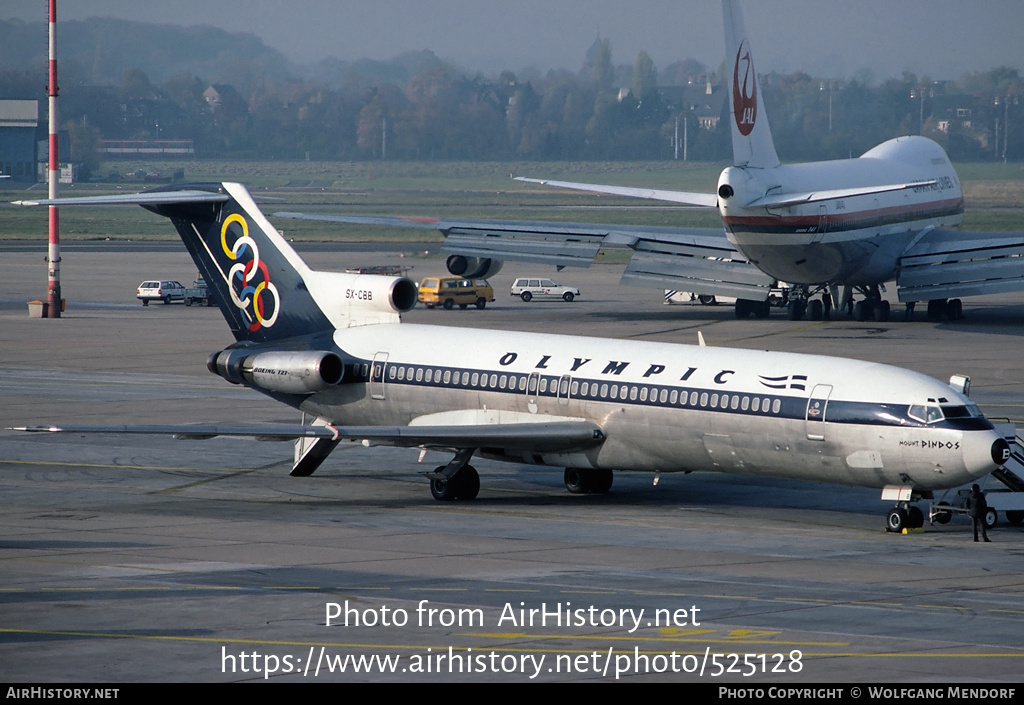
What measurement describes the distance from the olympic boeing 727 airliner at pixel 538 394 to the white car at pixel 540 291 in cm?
4784

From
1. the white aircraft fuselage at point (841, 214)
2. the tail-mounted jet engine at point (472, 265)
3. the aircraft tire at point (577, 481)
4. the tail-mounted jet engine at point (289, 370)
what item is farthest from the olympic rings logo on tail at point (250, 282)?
the tail-mounted jet engine at point (472, 265)

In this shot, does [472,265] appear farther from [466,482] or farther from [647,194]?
[466,482]

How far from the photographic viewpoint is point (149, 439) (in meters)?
40.7

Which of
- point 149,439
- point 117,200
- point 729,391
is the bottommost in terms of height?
point 149,439

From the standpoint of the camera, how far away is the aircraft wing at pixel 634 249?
2751 inches

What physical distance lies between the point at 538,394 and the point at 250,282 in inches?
320

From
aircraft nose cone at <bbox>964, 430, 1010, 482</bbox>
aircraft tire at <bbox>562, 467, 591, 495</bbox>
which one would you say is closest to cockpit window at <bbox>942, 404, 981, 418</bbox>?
aircraft nose cone at <bbox>964, 430, 1010, 482</bbox>

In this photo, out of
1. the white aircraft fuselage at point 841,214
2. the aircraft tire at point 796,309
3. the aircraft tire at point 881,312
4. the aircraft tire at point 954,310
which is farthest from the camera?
the aircraft tire at point 796,309

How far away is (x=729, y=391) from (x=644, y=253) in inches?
1662

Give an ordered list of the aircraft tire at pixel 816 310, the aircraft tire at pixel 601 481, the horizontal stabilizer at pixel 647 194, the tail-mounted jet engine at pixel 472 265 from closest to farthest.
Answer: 1. the aircraft tire at pixel 601 481
2. the horizontal stabilizer at pixel 647 194
3. the aircraft tire at pixel 816 310
4. the tail-mounted jet engine at pixel 472 265

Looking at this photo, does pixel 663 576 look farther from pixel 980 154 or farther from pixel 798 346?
pixel 980 154

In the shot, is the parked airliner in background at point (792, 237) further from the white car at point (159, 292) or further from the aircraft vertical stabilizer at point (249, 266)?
the aircraft vertical stabilizer at point (249, 266)

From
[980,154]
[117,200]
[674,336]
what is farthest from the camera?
[980,154]
